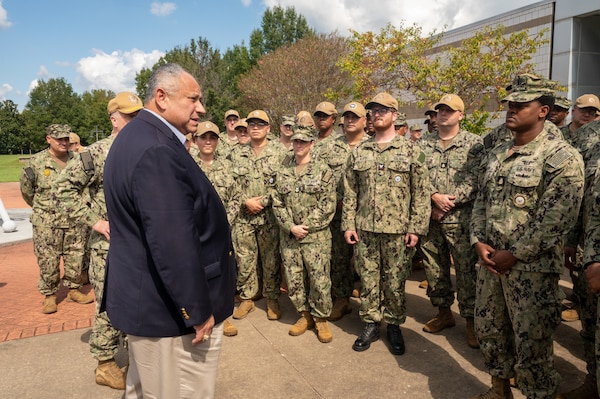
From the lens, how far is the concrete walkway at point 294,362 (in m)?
3.51

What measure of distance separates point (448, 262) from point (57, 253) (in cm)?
507

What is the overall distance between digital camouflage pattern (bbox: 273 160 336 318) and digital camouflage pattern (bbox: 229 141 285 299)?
1.62 feet

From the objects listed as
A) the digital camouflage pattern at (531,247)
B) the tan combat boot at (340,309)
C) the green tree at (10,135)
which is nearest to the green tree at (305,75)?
the tan combat boot at (340,309)

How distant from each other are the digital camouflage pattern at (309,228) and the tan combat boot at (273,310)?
0.51 meters

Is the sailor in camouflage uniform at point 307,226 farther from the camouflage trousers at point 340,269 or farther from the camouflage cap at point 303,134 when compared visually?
the camouflage trousers at point 340,269

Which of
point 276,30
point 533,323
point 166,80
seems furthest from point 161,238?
point 276,30

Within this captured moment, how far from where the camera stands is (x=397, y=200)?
4.09m

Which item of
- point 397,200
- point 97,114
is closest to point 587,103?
point 397,200

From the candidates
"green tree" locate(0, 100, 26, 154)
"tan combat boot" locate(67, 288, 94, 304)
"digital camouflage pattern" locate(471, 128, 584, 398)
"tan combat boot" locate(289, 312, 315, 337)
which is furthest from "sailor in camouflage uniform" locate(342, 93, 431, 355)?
"green tree" locate(0, 100, 26, 154)

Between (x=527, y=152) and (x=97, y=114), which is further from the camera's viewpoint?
(x=97, y=114)

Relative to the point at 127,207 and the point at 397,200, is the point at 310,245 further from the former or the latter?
the point at 127,207

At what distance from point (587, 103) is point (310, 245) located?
13.7 ft

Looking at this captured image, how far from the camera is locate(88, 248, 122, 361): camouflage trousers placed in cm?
357

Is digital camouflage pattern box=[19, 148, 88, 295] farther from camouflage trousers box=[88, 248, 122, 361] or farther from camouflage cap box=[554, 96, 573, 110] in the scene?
camouflage cap box=[554, 96, 573, 110]
